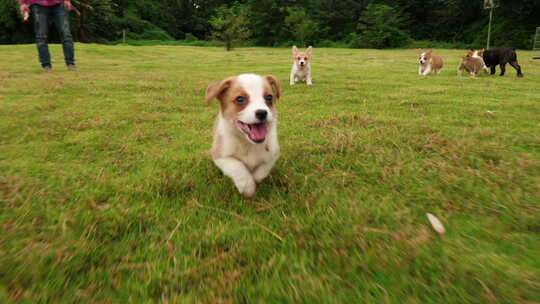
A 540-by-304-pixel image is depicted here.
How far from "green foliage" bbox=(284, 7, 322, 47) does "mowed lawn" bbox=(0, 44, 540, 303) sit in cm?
4686

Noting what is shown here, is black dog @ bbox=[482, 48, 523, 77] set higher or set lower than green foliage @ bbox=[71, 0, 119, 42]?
lower

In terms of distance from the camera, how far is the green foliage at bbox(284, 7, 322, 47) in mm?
47688

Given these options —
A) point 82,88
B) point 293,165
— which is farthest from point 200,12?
point 293,165

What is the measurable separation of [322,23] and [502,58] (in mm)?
Answer: 48031

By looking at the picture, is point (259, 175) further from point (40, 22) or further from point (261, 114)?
point (40, 22)

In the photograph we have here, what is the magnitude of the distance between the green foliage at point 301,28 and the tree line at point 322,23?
0.50 feet

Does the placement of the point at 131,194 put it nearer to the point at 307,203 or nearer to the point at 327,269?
the point at 307,203

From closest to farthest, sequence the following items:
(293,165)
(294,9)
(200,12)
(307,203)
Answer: (307,203), (293,165), (294,9), (200,12)

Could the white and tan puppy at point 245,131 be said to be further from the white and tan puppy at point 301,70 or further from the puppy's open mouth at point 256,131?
the white and tan puppy at point 301,70

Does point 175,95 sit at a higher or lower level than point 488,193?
higher

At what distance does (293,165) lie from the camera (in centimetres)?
267

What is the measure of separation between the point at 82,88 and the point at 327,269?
6.90 m

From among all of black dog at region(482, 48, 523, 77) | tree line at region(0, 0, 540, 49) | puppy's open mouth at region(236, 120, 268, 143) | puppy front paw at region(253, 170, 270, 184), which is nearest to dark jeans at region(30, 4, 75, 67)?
puppy's open mouth at region(236, 120, 268, 143)

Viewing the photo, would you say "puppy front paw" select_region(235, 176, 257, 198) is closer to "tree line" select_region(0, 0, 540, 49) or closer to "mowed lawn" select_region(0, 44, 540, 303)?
"mowed lawn" select_region(0, 44, 540, 303)
